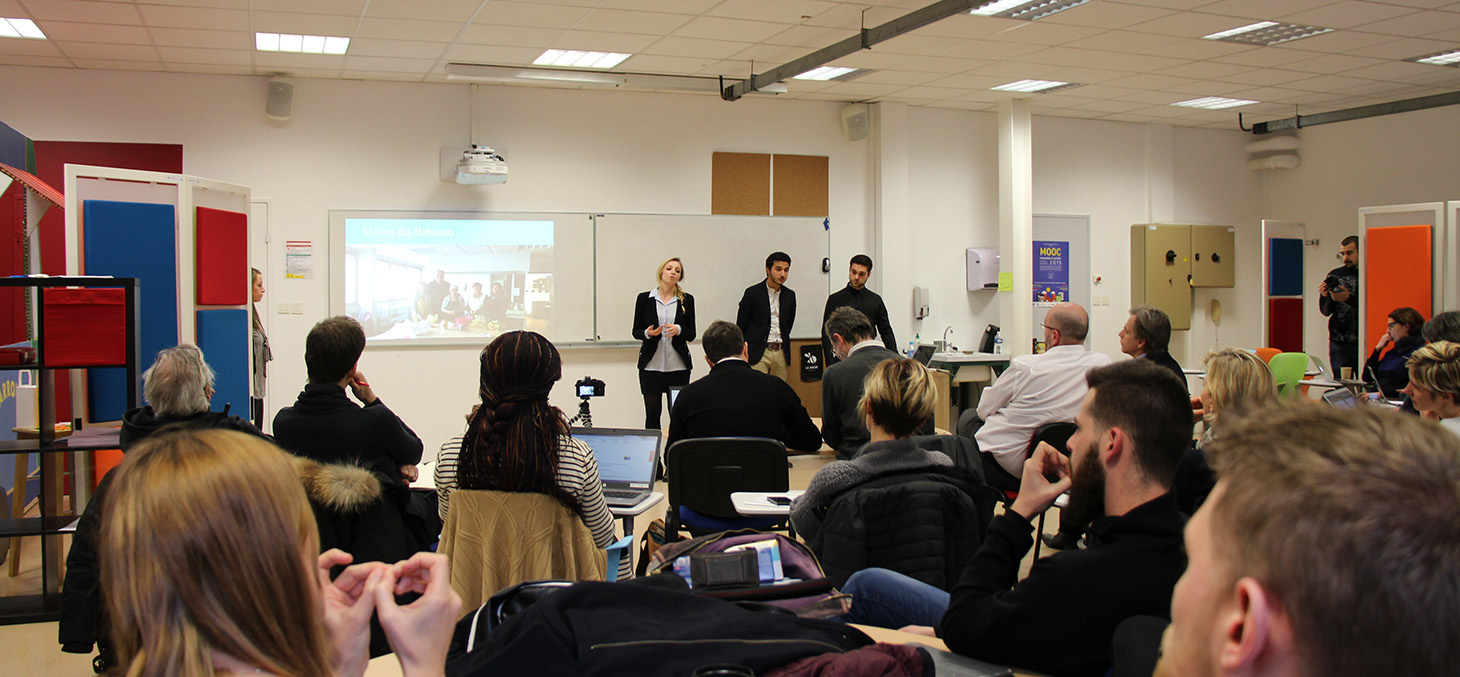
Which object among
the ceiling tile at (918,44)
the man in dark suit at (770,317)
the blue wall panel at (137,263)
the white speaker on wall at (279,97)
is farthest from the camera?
the man in dark suit at (770,317)

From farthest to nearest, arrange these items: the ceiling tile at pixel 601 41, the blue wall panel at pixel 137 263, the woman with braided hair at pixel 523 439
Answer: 1. the ceiling tile at pixel 601 41
2. the blue wall panel at pixel 137 263
3. the woman with braided hair at pixel 523 439

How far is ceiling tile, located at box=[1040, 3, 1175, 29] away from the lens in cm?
581

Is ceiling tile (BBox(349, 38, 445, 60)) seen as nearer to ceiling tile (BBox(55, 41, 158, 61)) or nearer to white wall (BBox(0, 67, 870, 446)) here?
white wall (BBox(0, 67, 870, 446))

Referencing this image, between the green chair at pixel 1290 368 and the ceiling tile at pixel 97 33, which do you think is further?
the green chair at pixel 1290 368

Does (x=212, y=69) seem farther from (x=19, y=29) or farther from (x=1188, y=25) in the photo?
(x=1188, y=25)

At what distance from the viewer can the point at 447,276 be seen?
7.90 meters

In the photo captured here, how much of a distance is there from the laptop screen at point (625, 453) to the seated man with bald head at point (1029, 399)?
66.9 inches

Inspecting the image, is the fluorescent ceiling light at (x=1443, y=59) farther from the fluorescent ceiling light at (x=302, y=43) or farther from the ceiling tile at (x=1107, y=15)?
the fluorescent ceiling light at (x=302, y=43)

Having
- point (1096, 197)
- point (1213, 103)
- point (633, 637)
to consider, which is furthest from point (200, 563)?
point (1096, 197)

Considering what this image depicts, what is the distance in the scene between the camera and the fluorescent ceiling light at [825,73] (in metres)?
7.55

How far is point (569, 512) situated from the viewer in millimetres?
2701

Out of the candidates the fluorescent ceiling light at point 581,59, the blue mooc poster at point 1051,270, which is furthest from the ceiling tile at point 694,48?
the blue mooc poster at point 1051,270

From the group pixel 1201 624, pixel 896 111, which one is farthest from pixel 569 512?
pixel 896 111

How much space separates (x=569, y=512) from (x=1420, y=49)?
24.4ft
